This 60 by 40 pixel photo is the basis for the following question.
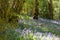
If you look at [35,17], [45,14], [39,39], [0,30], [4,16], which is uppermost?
A: [4,16]

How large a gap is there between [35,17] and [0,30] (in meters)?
15.9

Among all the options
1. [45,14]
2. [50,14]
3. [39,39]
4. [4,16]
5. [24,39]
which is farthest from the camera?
[45,14]

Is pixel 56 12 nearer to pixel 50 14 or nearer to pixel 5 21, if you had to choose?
pixel 50 14

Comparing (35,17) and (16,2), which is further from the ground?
(16,2)

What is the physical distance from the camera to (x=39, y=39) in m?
9.43

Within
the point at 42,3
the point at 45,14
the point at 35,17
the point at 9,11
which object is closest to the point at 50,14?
the point at 35,17

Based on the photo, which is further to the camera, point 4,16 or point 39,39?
point 39,39

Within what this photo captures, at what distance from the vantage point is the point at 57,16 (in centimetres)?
4875

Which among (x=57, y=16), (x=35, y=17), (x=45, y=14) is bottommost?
(x=57, y=16)

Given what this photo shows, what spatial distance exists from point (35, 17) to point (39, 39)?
13.0m

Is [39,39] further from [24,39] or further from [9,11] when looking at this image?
[9,11]

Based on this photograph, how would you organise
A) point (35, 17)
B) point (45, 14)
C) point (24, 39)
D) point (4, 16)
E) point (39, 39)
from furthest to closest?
1. point (45, 14)
2. point (35, 17)
3. point (39, 39)
4. point (24, 39)
5. point (4, 16)

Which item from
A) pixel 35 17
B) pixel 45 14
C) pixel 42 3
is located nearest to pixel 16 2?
pixel 35 17

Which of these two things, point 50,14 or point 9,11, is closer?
point 9,11
